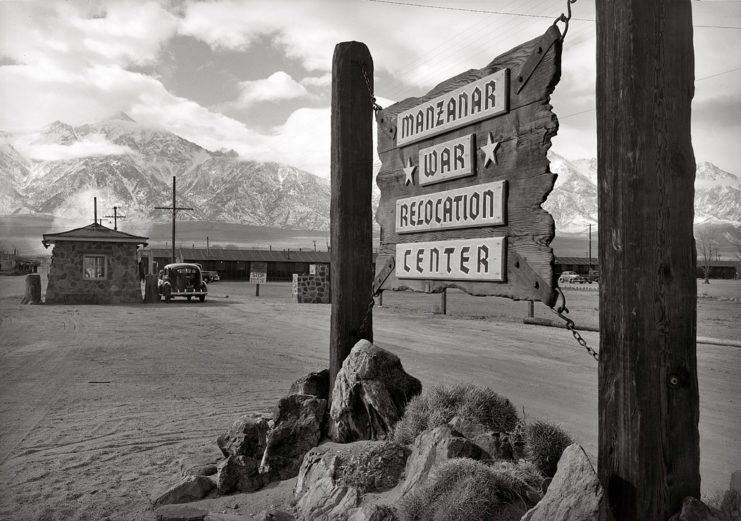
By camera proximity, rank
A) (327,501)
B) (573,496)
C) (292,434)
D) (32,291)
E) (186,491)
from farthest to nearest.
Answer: (32,291) → (292,434) → (186,491) → (327,501) → (573,496)

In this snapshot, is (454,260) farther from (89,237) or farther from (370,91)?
(89,237)

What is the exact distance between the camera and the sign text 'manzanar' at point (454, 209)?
134 inches

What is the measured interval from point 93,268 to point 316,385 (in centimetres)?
2245

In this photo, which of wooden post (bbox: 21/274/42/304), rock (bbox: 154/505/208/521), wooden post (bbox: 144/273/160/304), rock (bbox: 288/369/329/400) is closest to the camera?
rock (bbox: 154/505/208/521)

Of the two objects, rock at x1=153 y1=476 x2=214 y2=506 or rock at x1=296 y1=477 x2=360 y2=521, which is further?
rock at x1=153 y1=476 x2=214 y2=506

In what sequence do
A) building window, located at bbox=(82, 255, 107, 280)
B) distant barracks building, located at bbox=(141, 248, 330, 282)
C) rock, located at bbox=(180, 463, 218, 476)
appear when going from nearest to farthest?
rock, located at bbox=(180, 463, 218, 476)
building window, located at bbox=(82, 255, 107, 280)
distant barracks building, located at bbox=(141, 248, 330, 282)

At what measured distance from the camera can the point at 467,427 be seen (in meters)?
3.42

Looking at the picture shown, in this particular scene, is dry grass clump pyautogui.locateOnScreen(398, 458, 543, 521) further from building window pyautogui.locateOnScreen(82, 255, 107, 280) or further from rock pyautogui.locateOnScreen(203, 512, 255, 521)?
building window pyautogui.locateOnScreen(82, 255, 107, 280)

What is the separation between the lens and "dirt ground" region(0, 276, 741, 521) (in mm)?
4281

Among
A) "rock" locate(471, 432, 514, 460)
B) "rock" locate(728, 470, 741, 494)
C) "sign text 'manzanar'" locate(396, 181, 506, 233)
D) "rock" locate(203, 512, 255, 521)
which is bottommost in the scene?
"rock" locate(203, 512, 255, 521)

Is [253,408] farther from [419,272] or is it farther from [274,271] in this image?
[274,271]

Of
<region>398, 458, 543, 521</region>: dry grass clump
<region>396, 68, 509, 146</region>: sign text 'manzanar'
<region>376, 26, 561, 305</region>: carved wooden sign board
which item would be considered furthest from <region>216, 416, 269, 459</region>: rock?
<region>396, 68, 509, 146</region>: sign text 'manzanar'

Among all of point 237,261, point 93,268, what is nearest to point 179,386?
A: point 93,268

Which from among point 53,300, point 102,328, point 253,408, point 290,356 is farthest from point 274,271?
point 253,408
